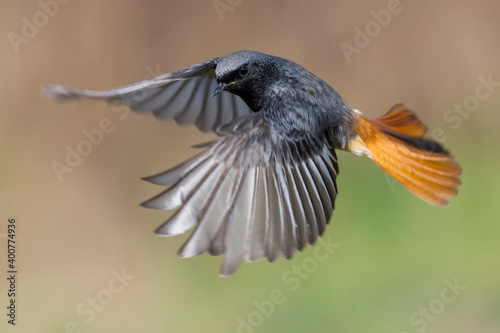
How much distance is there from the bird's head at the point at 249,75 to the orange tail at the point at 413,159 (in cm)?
48

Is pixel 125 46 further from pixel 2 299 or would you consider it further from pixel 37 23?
pixel 2 299

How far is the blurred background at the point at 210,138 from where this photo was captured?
471 cm

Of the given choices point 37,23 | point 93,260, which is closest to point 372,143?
point 93,260

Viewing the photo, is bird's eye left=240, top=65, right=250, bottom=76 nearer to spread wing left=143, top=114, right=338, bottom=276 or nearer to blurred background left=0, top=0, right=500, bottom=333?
spread wing left=143, top=114, right=338, bottom=276

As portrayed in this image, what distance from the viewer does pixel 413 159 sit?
3137 mm

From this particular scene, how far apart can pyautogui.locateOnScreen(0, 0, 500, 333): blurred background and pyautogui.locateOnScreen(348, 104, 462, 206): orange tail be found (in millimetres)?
1671

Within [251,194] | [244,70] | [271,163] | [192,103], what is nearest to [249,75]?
[244,70]

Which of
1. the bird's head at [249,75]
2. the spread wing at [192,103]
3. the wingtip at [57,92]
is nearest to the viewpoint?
the wingtip at [57,92]

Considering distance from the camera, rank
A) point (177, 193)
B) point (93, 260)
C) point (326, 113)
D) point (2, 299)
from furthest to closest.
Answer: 1. point (93, 260)
2. point (2, 299)
3. point (326, 113)
4. point (177, 193)

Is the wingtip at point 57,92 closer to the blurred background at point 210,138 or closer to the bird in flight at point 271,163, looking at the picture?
the bird in flight at point 271,163

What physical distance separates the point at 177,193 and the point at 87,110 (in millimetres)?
3544

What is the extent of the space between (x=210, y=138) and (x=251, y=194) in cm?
297

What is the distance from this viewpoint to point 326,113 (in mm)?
3061

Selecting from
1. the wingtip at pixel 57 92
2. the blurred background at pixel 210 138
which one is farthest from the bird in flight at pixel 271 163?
the blurred background at pixel 210 138
